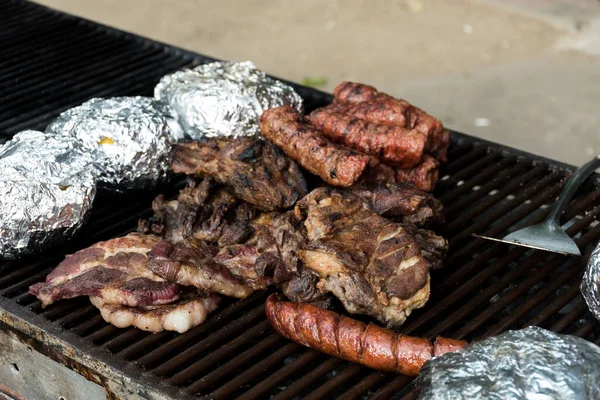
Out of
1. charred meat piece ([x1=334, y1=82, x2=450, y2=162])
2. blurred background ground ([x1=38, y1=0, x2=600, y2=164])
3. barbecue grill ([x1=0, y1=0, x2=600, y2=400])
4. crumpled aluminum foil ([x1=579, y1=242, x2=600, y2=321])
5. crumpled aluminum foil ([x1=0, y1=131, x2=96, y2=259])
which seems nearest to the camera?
barbecue grill ([x1=0, y1=0, x2=600, y2=400])

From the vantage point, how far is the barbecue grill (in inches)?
125

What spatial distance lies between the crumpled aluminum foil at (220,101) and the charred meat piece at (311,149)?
0.92ft

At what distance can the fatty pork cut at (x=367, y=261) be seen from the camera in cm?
337

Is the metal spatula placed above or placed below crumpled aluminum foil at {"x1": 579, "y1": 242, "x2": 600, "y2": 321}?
below

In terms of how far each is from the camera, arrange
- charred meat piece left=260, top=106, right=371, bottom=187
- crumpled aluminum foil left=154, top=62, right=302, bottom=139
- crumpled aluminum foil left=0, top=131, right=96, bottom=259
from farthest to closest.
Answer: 1. crumpled aluminum foil left=154, top=62, right=302, bottom=139
2. charred meat piece left=260, top=106, right=371, bottom=187
3. crumpled aluminum foil left=0, top=131, right=96, bottom=259

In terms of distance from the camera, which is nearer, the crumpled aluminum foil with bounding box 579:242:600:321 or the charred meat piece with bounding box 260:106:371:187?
the crumpled aluminum foil with bounding box 579:242:600:321

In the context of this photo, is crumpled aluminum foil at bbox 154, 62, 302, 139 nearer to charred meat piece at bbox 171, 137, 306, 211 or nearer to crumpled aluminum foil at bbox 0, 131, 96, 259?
charred meat piece at bbox 171, 137, 306, 211

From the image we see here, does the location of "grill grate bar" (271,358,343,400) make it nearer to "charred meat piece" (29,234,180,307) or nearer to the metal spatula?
"charred meat piece" (29,234,180,307)

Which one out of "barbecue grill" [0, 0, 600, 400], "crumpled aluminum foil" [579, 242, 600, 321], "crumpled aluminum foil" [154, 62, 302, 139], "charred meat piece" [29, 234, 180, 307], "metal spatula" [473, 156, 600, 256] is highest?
"crumpled aluminum foil" [154, 62, 302, 139]

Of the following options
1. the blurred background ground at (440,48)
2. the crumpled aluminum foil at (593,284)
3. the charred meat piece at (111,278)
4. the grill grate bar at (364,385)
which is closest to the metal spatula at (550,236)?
the crumpled aluminum foil at (593,284)

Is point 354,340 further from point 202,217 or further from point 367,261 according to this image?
point 202,217

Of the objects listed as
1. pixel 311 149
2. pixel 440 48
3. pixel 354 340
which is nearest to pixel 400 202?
pixel 311 149

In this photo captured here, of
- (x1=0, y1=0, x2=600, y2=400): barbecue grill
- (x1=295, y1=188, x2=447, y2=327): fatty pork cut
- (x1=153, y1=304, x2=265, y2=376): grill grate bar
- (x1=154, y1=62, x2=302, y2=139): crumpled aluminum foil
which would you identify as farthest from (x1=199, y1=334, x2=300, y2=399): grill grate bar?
(x1=154, y1=62, x2=302, y2=139): crumpled aluminum foil

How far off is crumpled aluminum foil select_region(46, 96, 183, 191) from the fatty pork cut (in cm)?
104
